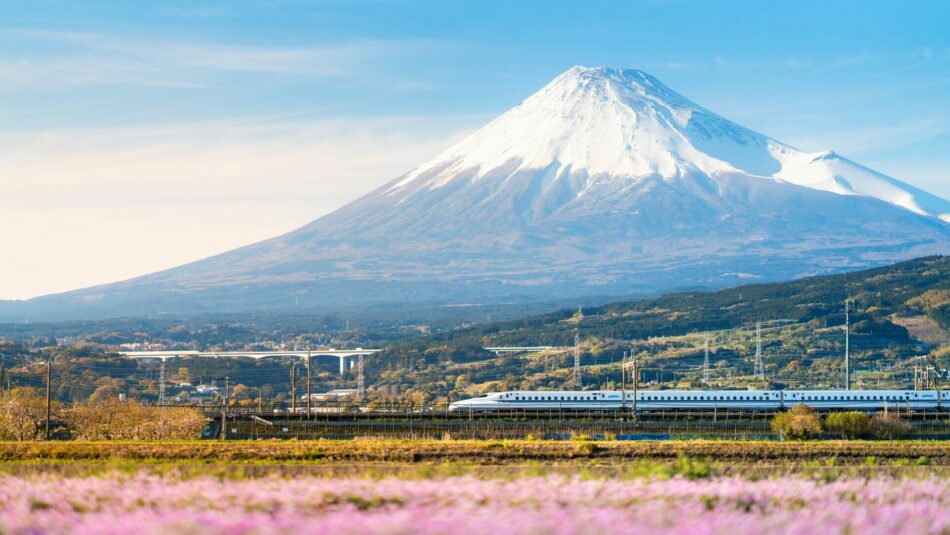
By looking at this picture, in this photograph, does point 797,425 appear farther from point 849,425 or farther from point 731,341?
point 731,341

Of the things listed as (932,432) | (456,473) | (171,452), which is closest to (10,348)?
(932,432)

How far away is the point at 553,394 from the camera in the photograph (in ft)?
269

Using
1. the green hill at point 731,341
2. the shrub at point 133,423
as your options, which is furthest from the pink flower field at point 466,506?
the green hill at point 731,341

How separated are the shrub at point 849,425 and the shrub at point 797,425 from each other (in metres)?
0.70

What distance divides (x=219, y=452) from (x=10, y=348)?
141769 mm

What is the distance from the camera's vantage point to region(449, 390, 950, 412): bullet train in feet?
261

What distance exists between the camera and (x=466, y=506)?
12281mm

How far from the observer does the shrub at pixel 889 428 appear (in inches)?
2239

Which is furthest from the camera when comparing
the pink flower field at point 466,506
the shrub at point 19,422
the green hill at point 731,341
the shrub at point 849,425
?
the green hill at point 731,341

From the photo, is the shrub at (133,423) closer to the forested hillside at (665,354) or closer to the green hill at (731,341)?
the forested hillside at (665,354)

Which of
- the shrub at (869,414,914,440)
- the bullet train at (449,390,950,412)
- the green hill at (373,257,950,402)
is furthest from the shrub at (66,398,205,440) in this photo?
the green hill at (373,257,950,402)

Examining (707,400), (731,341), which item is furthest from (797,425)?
(731,341)

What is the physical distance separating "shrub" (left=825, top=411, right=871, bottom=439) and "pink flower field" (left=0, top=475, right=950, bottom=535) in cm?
4350

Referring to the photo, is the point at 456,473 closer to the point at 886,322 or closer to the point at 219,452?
the point at 219,452
